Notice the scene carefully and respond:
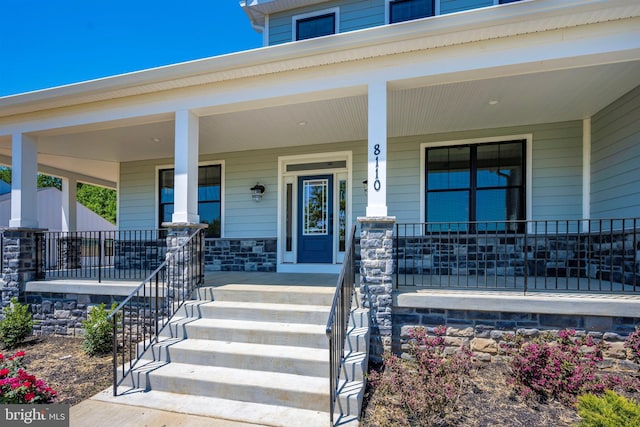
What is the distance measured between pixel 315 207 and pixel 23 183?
512 centimetres

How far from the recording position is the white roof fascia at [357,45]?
349 cm

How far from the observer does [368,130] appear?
4.12 meters

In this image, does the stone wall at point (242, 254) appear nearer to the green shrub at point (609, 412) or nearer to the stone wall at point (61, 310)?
the stone wall at point (61, 310)

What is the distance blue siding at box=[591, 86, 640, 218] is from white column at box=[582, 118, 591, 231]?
0.25ft

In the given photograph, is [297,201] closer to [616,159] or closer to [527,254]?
[527,254]

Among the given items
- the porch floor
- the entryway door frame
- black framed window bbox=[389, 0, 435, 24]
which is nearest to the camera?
the porch floor

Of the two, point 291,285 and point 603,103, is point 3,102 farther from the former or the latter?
point 603,103

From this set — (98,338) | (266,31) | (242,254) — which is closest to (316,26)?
(266,31)

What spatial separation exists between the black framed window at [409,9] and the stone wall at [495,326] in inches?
216

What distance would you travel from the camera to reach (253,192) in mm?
7480

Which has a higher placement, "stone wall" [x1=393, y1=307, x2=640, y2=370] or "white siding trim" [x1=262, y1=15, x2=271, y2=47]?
"white siding trim" [x1=262, y1=15, x2=271, y2=47]

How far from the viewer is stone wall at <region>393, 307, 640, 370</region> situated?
371 centimetres

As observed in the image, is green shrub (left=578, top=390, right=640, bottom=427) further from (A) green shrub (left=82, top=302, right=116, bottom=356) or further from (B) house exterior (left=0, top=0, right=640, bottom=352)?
(A) green shrub (left=82, top=302, right=116, bottom=356)

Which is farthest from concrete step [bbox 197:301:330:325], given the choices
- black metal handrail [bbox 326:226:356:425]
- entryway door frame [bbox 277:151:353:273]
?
entryway door frame [bbox 277:151:353:273]
